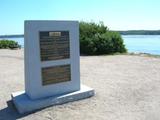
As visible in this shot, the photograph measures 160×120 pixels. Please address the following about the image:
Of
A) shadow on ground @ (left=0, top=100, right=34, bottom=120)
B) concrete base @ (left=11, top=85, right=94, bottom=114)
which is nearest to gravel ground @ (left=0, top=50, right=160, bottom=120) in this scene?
shadow on ground @ (left=0, top=100, right=34, bottom=120)

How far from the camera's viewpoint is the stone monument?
6039 mm

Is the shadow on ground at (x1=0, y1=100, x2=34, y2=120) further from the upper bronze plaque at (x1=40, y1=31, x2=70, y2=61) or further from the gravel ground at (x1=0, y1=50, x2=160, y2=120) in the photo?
the upper bronze plaque at (x1=40, y1=31, x2=70, y2=61)

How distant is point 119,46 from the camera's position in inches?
681

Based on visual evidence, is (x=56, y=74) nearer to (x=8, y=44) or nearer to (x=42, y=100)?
(x=42, y=100)

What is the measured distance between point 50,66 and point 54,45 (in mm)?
468

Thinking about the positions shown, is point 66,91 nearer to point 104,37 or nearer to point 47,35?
point 47,35

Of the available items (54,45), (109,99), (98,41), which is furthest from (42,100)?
(98,41)

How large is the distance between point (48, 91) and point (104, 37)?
10.9m

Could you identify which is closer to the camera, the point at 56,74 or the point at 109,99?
the point at 56,74

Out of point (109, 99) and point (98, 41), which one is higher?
point (98, 41)

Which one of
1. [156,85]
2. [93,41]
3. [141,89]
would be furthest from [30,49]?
[93,41]

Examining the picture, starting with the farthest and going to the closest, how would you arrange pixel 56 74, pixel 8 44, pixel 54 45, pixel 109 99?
pixel 8 44 < pixel 109 99 < pixel 56 74 < pixel 54 45

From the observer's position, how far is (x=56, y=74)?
21.1 feet

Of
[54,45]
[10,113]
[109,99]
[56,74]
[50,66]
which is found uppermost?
[54,45]
